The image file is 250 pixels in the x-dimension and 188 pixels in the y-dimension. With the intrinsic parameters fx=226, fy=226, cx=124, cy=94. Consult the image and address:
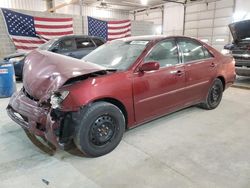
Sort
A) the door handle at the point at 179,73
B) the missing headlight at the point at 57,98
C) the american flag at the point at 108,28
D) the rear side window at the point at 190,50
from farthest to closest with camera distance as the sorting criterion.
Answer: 1. the american flag at the point at 108,28
2. the rear side window at the point at 190,50
3. the door handle at the point at 179,73
4. the missing headlight at the point at 57,98

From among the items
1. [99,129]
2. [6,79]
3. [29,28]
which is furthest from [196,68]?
[29,28]

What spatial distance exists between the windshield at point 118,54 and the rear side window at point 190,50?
0.67 meters

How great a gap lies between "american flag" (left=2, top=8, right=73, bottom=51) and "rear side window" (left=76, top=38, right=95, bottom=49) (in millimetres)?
2416

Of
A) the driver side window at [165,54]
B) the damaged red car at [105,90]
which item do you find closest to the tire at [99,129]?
the damaged red car at [105,90]

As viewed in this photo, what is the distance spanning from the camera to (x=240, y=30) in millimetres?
6207

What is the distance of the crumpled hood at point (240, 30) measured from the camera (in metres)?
5.98

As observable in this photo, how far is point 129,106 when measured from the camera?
2.67m

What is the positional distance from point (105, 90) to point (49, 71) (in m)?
0.63

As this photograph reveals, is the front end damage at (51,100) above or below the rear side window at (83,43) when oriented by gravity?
below

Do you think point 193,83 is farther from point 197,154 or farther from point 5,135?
point 5,135

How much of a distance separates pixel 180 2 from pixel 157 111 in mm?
13816

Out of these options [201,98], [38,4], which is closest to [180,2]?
[38,4]

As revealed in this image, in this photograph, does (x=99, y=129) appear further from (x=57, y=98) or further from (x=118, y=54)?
(x=118, y=54)

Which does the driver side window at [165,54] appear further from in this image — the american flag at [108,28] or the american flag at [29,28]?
the american flag at [108,28]
